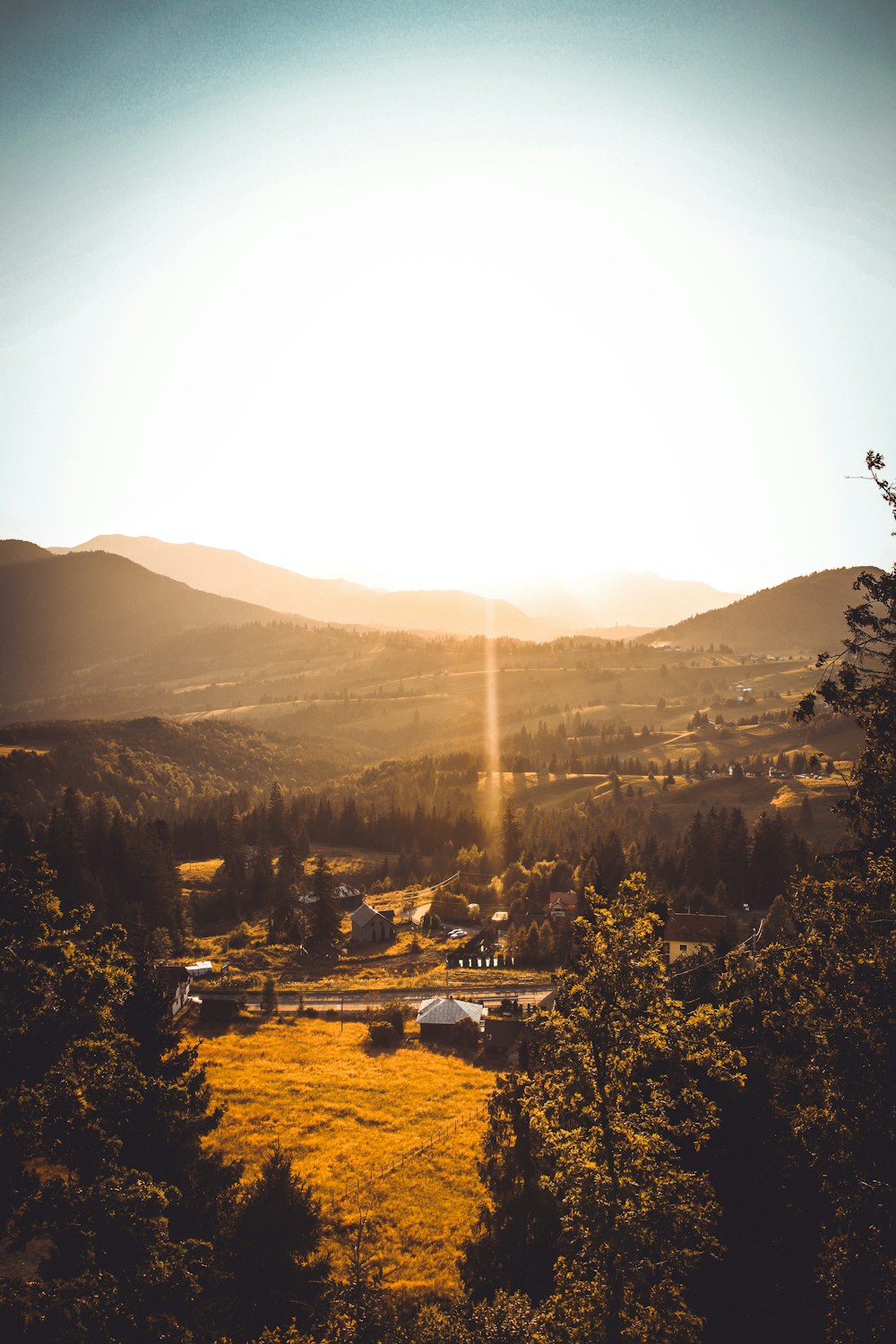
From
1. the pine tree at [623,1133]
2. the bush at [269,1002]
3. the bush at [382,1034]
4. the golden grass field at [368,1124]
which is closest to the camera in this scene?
the pine tree at [623,1133]

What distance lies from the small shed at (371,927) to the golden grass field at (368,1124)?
24.8 metres

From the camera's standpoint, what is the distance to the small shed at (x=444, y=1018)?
165 ft

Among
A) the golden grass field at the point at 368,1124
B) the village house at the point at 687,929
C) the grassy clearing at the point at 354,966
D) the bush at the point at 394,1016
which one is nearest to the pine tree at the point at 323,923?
the grassy clearing at the point at 354,966

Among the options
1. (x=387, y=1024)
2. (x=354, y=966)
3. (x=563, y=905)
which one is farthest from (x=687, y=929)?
(x=354, y=966)

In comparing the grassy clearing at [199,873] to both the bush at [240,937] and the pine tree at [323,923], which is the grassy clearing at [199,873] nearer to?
the bush at [240,937]

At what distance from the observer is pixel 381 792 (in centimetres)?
15775

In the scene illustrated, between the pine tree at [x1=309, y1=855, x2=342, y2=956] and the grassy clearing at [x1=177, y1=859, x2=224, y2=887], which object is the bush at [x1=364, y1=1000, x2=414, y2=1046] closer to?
the pine tree at [x1=309, y1=855, x2=342, y2=956]

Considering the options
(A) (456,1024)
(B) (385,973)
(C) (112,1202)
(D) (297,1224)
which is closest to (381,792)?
(B) (385,973)

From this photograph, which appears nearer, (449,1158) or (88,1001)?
(88,1001)

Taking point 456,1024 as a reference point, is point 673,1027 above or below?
above

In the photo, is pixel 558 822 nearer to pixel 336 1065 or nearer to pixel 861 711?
pixel 336 1065

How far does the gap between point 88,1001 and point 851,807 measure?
41.6 ft

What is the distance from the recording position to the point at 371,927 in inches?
3059

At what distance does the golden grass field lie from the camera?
86.5 ft
